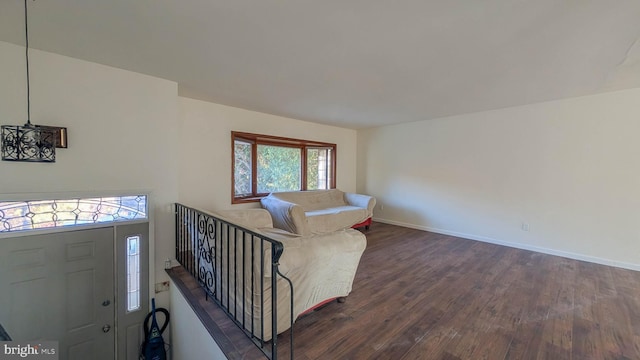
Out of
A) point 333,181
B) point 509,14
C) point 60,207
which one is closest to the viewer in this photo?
point 509,14

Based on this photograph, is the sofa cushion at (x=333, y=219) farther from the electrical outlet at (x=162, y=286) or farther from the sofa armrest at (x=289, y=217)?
the electrical outlet at (x=162, y=286)

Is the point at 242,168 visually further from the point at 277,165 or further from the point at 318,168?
the point at 318,168

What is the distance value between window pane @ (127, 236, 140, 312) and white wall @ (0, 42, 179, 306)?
17 cm

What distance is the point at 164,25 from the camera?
183 centimetres

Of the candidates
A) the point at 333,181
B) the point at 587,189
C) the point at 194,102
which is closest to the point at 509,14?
the point at 587,189

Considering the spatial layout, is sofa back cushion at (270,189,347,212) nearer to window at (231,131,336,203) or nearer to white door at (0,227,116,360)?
window at (231,131,336,203)

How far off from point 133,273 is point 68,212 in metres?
0.84

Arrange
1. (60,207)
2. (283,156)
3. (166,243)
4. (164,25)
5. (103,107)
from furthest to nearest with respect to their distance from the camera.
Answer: (283,156), (166,243), (103,107), (60,207), (164,25)

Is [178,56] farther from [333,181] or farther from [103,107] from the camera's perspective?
[333,181]

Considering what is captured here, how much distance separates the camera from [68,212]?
228cm

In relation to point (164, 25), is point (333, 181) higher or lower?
lower

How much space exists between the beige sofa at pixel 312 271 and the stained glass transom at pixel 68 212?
1466mm

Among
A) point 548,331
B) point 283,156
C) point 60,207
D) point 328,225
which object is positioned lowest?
point 548,331

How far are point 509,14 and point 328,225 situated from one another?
3.62m
